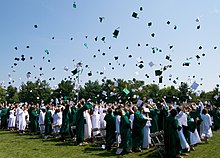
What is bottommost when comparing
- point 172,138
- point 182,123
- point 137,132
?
point 172,138

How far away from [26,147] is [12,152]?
5.28ft

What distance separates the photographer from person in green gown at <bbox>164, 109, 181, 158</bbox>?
39.4 ft

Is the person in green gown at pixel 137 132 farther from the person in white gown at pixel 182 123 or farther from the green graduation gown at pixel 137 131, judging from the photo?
the person in white gown at pixel 182 123

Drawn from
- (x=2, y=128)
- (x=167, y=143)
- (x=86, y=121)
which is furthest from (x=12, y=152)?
(x=2, y=128)

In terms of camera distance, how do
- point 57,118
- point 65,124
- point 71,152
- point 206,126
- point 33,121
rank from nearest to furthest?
point 71,152 → point 206,126 → point 65,124 → point 57,118 → point 33,121

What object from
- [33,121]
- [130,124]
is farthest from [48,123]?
[130,124]

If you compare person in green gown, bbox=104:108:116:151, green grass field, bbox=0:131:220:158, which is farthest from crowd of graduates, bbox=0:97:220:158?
green grass field, bbox=0:131:220:158

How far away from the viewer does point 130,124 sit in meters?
14.3

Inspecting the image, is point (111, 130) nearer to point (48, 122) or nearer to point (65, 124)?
point (65, 124)

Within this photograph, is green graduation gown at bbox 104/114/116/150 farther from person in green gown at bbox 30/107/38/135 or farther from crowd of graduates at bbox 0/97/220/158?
person in green gown at bbox 30/107/38/135

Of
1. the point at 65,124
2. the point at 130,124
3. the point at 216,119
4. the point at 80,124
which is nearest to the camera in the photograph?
the point at 130,124

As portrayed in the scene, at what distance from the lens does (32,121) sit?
23.6m

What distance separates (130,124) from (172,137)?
275 cm

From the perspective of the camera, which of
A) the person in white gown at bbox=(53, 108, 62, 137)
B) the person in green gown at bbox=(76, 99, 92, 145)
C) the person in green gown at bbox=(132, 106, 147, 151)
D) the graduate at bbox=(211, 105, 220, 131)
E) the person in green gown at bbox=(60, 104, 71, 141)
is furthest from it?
the graduate at bbox=(211, 105, 220, 131)
